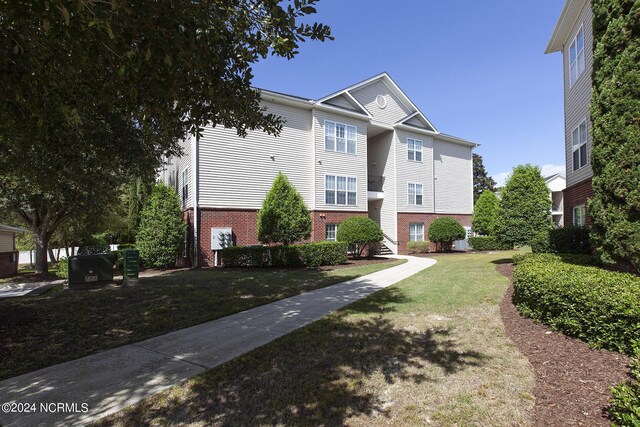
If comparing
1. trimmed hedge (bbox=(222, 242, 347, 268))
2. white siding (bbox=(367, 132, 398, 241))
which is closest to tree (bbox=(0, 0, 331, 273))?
trimmed hedge (bbox=(222, 242, 347, 268))

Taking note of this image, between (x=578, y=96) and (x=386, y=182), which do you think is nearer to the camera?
(x=578, y=96)

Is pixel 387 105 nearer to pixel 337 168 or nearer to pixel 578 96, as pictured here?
pixel 337 168

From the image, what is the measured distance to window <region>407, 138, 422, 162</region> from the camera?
25.2m

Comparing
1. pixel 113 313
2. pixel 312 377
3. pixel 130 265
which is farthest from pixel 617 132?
pixel 130 265

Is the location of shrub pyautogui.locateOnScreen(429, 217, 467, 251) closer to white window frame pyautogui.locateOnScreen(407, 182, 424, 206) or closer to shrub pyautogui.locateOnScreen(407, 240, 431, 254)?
shrub pyautogui.locateOnScreen(407, 240, 431, 254)

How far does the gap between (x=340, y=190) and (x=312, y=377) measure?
1797cm

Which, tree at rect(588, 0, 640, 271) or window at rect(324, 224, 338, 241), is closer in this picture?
tree at rect(588, 0, 640, 271)

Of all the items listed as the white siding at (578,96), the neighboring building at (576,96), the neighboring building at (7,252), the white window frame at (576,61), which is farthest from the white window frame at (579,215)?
the neighboring building at (7,252)

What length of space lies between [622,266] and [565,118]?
29.7ft

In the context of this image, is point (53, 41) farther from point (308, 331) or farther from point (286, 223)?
point (286, 223)

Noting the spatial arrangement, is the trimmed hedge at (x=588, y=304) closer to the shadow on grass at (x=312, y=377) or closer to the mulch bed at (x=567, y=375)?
the mulch bed at (x=567, y=375)

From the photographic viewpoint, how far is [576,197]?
40.7 ft

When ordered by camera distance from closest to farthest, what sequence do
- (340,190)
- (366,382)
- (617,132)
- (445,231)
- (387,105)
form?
(366,382) < (617,132) < (340,190) < (445,231) < (387,105)

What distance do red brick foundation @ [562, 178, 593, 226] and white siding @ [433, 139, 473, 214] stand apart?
1287cm
